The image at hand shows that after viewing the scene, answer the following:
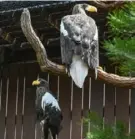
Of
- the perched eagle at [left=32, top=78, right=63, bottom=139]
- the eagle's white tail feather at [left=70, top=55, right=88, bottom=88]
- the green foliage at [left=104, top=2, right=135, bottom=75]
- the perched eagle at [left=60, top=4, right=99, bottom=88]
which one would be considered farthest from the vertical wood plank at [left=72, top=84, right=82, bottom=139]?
the green foliage at [left=104, top=2, right=135, bottom=75]

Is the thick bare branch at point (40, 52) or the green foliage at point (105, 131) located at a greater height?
the thick bare branch at point (40, 52)

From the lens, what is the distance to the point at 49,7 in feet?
7.85

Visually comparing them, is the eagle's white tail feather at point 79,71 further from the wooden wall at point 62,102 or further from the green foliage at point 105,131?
the wooden wall at point 62,102

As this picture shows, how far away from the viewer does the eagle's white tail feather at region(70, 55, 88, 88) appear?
6.73 ft

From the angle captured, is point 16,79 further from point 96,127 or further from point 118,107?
point 96,127

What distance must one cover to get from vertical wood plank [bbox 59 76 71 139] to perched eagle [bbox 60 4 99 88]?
746mm

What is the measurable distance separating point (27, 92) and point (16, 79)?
0.35 ft

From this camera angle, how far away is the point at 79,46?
2111 millimetres

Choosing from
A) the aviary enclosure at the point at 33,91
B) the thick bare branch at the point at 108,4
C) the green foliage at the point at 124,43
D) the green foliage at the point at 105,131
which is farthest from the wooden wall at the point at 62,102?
the green foliage at the point at 124,43

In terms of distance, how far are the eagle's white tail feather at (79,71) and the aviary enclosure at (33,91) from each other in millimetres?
479

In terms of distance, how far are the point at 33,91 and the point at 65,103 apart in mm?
201

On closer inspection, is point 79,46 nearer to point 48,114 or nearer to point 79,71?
point 79,71

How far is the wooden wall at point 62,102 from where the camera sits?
286 centimetres

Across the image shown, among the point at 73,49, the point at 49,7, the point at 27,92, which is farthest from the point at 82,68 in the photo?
the point at 27,92
